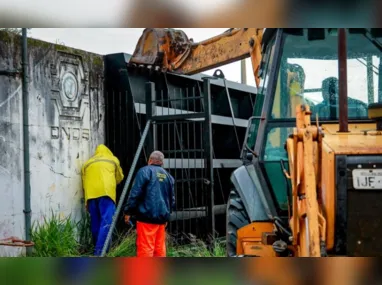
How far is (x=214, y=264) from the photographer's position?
2096mm

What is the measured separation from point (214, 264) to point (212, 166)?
17.4ft

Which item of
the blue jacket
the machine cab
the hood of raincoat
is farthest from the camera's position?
the hood of raincoat

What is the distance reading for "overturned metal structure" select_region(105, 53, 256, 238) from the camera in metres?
7.35

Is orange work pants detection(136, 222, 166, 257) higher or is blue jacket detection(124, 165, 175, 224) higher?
blue jacket detection(124, 165, 175, 224)

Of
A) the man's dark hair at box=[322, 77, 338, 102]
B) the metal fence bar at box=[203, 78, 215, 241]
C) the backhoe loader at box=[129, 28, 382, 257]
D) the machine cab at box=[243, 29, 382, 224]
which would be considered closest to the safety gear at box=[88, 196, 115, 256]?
the metal fence bar at box=[203, 78, 215, 241]

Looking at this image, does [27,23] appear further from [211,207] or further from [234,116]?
[234,116]

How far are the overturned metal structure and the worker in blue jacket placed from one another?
105 centimetres

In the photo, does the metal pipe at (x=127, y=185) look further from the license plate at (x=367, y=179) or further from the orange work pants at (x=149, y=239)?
the license plate at (x=367, y=179)

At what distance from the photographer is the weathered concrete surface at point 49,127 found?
643 centimetres

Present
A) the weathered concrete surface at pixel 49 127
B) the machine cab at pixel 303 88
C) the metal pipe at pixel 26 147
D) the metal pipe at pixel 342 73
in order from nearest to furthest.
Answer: the metal pipe at pixel 342 73, the machine cab at pixel 303 88, the weathered concrete surface at pixel 49 127, the metal pipe at pixel 26 147

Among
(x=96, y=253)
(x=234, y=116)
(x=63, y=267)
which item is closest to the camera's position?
(x=63, y=267)

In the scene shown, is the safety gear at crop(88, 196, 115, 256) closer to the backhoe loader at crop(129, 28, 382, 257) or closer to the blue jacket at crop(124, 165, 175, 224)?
the blue jacket at crop(124, 165, 175, 224)

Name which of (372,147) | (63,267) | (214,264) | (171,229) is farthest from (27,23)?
(171,229)

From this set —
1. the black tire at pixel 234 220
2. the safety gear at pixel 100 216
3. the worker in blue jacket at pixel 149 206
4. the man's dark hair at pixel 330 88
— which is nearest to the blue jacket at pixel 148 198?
the worker in blue jacket at pixel 149 206
